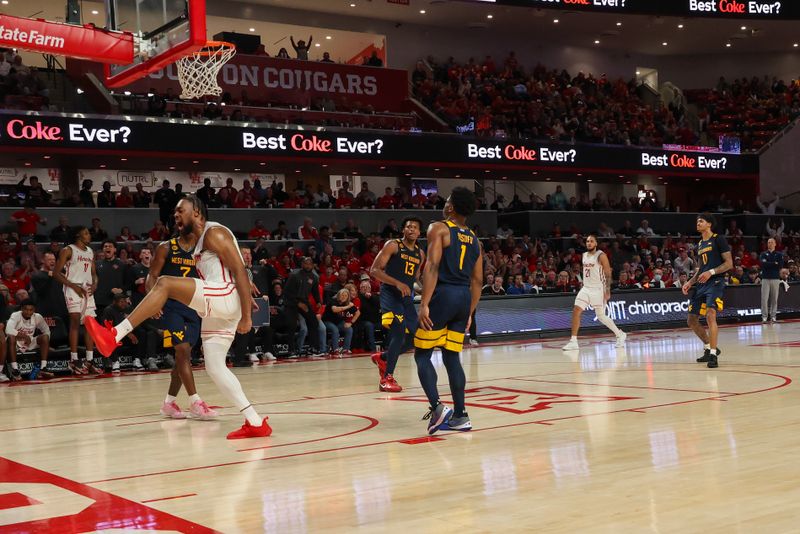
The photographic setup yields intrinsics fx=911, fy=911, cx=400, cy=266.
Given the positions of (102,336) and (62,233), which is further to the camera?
(62,233)

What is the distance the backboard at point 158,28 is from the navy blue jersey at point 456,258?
5661 millimetres

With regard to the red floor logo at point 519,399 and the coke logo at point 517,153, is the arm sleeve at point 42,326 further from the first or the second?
the coke logo at point 517,153

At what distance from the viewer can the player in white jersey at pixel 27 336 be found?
46.9 ft

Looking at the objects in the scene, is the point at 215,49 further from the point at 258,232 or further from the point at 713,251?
the point at 713,251

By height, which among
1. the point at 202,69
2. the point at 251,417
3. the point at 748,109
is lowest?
the point at 251,417

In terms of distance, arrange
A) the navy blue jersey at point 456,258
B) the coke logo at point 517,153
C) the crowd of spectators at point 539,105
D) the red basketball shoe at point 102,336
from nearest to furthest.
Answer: the red basketball shoe at point 102,336 → the navy blue jersey at point 456,258 → the coke logo at point 517,153 → the crowd of spectators at point 539,105

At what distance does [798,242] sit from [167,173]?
22.1 m

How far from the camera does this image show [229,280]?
7430 mm

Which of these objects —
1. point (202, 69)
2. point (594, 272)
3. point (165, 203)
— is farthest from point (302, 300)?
point (165, 203)

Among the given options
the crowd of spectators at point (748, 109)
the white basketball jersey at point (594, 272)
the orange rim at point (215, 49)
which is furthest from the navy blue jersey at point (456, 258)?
the crowd of spectators at point (748, 109)

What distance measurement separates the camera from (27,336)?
14.5 meters

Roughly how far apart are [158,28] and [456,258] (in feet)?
22.0

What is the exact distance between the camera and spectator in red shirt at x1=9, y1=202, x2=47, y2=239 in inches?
805

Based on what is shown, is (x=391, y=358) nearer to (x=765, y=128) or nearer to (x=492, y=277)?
(x=492, y=277)
